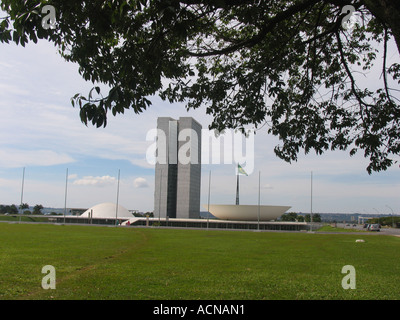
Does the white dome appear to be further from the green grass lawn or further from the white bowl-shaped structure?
the green grass lawn

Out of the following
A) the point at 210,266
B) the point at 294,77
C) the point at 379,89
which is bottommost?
the point at 210,266

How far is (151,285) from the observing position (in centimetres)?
791

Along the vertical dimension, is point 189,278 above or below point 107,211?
above

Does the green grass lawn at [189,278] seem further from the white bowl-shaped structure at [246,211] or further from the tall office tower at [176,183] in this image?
the tall office tower at [176,183]

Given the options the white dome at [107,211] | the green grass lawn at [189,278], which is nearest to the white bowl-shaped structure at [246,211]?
the white dome at [107,211]

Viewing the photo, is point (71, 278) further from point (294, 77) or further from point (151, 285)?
point (294, 77)

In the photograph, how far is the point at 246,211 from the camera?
62.6 m

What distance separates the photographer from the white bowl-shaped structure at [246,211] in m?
62.0

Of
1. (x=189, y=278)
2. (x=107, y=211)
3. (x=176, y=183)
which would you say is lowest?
(x=107, y=211)

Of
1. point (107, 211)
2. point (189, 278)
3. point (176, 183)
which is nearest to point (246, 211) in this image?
point (107, 211)

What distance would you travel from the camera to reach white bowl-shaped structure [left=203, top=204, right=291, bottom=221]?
203 feet

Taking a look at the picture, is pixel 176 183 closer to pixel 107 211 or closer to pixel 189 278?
pixel 107 211
